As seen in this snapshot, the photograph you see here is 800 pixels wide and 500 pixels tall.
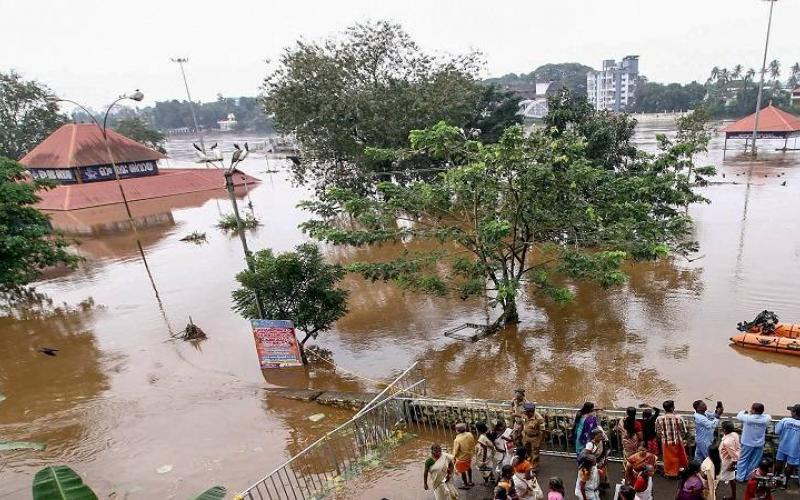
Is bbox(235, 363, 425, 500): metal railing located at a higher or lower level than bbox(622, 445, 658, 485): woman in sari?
lower

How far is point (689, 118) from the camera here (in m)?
41.3

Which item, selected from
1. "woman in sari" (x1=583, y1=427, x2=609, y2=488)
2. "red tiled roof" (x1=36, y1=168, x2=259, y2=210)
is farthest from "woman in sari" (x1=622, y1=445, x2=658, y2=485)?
"red tiled roof" (x1=36, y1=168, x2=259, y2=210)

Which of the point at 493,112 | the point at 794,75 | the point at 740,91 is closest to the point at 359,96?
the point at 493,112

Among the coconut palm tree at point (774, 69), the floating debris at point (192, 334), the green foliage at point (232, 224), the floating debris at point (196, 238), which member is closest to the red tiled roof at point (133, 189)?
the green foliage at point (232, 224)

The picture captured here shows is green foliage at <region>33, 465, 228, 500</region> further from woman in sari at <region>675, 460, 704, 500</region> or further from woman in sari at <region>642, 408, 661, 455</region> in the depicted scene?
woman in sari at <region>642, 408, 661, 455</region>

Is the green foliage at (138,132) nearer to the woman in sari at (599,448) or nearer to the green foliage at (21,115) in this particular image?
the green foliage at (21,115)

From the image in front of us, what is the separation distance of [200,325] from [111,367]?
10.5ft

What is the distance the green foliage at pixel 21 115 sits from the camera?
5522 cm

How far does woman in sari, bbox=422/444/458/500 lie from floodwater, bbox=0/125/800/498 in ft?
13.7

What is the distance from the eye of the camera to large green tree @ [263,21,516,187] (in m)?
25.2

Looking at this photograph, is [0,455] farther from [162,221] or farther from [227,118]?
[227,118]

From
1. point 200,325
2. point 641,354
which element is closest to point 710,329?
point 641,354

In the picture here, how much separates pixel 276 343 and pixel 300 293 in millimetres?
1453

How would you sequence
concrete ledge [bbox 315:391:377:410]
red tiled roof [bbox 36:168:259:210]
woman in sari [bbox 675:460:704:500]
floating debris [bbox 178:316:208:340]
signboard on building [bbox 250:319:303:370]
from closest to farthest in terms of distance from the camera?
woman in sari [bbox 675:460:704:500]
concrete ledge [bbox 315:391:377:410]
signboard on building [bbox 250:319:303:370]
floating debris [bbox 178:316:208:340]
red tiled roof [bbox 36:168:259:210]
